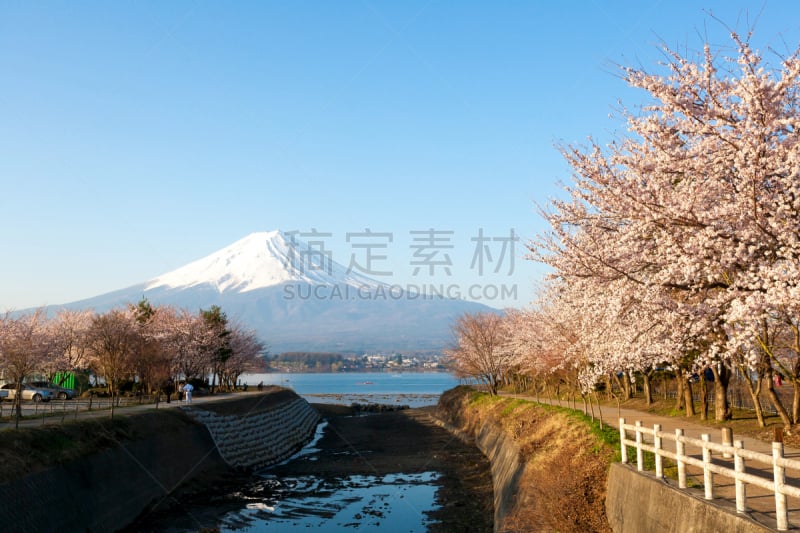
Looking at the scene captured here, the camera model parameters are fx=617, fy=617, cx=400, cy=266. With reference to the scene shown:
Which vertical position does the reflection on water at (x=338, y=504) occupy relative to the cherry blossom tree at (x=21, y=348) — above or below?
below

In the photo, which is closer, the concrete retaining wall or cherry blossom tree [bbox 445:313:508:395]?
the concrete retaining wall

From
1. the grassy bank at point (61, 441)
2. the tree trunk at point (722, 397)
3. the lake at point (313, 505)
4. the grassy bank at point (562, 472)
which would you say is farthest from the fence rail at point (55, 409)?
the tree trunk at point (722, 397)

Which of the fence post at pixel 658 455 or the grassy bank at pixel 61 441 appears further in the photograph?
the grassy bank at pixel 61 441

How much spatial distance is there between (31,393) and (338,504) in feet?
93.4

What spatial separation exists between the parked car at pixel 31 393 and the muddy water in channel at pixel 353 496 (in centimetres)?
1828

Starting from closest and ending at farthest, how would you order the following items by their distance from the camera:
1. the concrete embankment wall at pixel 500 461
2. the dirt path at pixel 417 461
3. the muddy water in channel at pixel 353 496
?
the concrete embankment wall at pixel 500 461
the muddy water in channel at pixel 353 496
the dirt path at pixel 417 461

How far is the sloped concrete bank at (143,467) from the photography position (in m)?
18.5

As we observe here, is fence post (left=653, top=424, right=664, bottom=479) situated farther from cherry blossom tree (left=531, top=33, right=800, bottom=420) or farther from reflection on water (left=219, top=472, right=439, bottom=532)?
reflection on water (left=219, top=472, right=439, bottom=532)

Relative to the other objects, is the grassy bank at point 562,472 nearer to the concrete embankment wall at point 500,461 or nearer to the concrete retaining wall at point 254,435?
the concrete embankment wall at point 500,461

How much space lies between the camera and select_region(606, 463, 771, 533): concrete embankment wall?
1018 centimetres

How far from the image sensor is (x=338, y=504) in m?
27.7

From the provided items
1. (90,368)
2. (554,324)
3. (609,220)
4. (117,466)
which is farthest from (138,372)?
(609,220)

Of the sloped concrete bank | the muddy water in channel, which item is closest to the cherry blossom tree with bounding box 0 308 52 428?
the sloped concrete bank

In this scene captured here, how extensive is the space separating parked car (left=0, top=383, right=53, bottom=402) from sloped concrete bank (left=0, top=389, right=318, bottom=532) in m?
12.9
